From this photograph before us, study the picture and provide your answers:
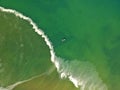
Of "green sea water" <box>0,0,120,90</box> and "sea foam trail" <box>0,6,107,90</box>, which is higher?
"green sea water" <box>0,0,120,90</box>

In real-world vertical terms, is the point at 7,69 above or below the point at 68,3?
below

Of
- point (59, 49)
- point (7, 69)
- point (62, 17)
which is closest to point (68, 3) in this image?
point (62, 17)

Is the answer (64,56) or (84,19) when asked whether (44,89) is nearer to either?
(64,56)

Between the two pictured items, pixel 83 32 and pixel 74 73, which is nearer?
pixel 74 73

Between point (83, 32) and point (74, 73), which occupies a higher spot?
point (83, 32)

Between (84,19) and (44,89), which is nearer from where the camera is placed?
(44,89)

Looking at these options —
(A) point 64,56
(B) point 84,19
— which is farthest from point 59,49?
(B) point 84,19

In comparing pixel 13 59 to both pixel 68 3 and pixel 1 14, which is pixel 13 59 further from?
pixel 68 3

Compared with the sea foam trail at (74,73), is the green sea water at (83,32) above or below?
above
